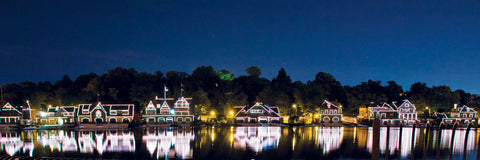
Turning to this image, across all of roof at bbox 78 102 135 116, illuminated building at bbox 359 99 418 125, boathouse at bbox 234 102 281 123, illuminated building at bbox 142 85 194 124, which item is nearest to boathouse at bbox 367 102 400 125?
illuminated building at bbox 359 99 418 125

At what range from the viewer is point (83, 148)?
30703 mm

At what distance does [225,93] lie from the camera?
67.6 metres

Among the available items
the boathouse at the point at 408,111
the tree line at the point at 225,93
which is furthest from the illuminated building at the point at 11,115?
the boathouse at the point at 408,111

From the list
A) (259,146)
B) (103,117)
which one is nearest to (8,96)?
(103,117)

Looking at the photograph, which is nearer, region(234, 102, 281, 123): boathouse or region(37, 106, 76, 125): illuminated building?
region(37, 106, 76, 125): illuminated building

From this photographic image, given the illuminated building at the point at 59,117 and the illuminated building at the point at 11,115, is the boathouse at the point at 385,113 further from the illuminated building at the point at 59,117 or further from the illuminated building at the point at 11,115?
the illuminated building at the point at 11,115

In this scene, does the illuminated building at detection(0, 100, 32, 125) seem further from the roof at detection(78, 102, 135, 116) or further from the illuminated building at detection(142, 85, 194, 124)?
the illuminated building at detection(142, 85, 194, 124)

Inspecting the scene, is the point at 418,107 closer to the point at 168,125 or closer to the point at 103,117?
the point at 168,125

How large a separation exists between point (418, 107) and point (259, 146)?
170 feet

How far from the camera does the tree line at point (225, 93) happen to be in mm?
64625

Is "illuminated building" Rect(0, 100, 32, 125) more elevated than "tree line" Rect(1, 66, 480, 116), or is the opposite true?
"tree line" Rect(1, 66, 480, 116)

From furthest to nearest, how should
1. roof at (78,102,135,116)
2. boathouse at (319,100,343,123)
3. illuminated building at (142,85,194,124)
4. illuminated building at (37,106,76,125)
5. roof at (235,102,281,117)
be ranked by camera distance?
1. boathouse at (319,100,343,123)
2. roof at (235,102,281,117)
3. illuminated building at (37,106,76,125)
4. illuminated building at (142,85,194,124)
5. roof at (78,102,135,116)

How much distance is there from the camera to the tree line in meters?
64.6

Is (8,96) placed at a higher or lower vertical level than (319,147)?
higher
